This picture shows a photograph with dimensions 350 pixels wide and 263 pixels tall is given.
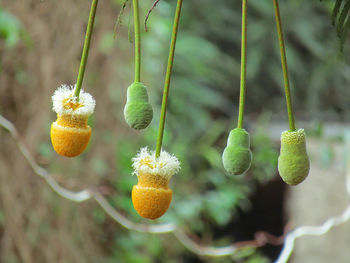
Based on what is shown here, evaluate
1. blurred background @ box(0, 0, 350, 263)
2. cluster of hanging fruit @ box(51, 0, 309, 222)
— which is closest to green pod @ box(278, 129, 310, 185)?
cluster of hanging fruit @ box(51, 0, 309, 222)

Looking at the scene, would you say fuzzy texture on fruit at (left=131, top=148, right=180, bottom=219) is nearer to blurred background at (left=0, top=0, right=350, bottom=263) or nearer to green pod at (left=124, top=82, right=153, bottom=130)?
green pod at (left=124, top=82, right=153, bottom=130)

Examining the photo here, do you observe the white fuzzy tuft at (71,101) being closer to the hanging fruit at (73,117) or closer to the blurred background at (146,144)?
the hanging fruit at (73,117)

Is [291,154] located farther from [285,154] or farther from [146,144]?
[146,144]

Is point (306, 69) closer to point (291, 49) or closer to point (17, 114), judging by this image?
point (291, 49)

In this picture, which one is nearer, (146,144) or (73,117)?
(73,117)

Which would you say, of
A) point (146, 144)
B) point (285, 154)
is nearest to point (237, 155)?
point (285, 154)

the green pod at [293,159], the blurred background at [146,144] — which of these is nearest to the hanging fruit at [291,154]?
the green pod at [293,159]

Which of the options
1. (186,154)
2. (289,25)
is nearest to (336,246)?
(186,154)
